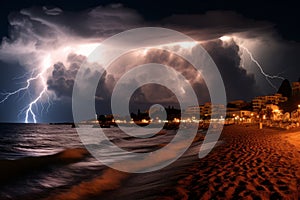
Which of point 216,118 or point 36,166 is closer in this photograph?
point 36,166

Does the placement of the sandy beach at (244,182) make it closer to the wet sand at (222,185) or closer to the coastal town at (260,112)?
the wet sand at (222,185)

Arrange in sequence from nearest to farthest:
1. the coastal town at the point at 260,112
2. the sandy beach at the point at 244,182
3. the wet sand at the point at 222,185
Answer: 1. the sandy beach at the point at 244,182
2. the wet sand at the point at 222,185
3. the coastal town at the point at 260,112

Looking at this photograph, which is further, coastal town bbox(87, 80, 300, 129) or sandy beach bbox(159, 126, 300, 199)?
coastal town bbox(87, 80, 300, 129)

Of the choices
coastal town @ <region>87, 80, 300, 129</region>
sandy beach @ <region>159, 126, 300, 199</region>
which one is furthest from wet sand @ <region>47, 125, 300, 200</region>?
coastal town @ <region>87, 80, 300, 129</region>

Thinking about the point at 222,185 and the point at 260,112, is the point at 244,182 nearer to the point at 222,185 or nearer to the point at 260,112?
the point at 222,185

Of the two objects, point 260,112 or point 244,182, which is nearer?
point 244,182

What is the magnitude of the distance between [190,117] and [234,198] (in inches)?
5713

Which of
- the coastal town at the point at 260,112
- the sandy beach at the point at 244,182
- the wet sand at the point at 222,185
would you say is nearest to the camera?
the sandy beach at the point at 244,182

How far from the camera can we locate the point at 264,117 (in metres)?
65.9

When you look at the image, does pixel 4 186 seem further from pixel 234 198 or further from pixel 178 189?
pixel 234 198

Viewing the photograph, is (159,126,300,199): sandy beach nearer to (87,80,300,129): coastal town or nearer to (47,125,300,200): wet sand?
(47,125,300,200): wet sand

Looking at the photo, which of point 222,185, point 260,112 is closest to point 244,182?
point 222,185

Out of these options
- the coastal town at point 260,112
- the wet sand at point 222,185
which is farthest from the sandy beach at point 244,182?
the coastal town at point 260,112

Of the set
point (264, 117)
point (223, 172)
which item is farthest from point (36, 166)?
point (264, 117)
